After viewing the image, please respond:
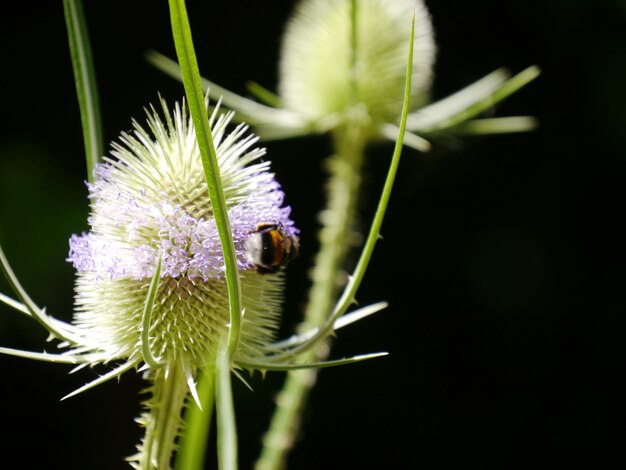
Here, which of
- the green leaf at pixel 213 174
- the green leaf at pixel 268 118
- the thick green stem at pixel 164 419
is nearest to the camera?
the green leaf at pixel 213 174

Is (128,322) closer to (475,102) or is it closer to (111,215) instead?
(111,215)

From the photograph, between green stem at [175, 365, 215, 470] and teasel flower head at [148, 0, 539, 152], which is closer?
green stem at [175, 365, 215, 470]

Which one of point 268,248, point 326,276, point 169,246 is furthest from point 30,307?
point 326,276

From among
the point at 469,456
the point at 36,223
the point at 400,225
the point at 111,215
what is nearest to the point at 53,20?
the point at 36,223

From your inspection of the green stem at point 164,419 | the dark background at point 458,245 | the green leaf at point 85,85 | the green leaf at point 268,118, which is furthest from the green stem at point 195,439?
the dark background at point 458,245

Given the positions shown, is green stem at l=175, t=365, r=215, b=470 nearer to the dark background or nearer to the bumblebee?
the bumblebee

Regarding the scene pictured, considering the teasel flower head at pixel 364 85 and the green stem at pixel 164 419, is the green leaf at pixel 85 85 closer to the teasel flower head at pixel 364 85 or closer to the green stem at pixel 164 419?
the green stem at pixel 164 419

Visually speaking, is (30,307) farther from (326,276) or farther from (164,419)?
(326,276)

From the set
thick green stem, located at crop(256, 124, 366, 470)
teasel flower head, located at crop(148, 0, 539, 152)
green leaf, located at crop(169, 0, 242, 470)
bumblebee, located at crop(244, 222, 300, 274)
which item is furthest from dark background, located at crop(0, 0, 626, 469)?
green leaf, located at crop(169, 0, 242, 470)
